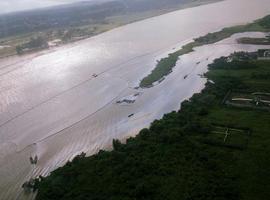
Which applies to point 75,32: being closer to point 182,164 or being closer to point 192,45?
point 192,45

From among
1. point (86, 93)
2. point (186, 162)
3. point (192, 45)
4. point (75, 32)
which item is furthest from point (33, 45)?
point (186, 162)

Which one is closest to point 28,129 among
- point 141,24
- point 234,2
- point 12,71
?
point 12,71

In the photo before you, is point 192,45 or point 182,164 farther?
point 192,45

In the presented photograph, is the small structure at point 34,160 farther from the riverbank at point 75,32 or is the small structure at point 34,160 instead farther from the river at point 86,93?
the riverbank at point 75,32

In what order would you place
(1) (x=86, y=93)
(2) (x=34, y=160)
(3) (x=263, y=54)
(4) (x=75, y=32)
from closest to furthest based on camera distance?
(2) (x=34, y=160), (1) (x=86, y=93), (3) (x=263, y=54), (4) (x=75, y=32)

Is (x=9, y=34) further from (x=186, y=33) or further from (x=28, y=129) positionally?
(x=28, y=129)

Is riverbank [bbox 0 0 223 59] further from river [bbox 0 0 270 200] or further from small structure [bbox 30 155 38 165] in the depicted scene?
small structure [bbox 30 155 38 165]

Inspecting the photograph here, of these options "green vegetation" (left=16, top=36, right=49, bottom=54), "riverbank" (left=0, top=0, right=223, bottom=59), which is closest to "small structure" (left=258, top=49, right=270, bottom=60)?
"riverbank" (left=0, top=0, right=223, bottom=59)

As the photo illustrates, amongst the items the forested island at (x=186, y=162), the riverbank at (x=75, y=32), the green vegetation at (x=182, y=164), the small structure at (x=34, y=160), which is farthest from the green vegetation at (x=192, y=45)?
the riverbank at (x=75, y=32)
